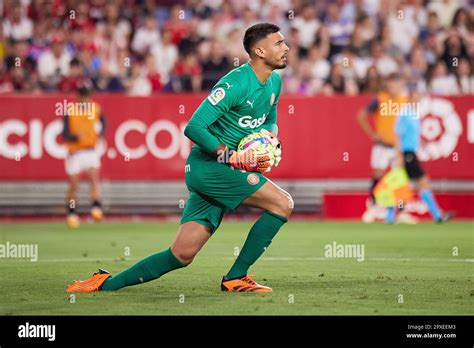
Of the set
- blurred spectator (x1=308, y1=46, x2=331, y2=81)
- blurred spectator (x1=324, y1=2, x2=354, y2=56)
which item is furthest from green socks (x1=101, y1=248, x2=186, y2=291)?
blurred spectator (x1=324, y1=2, x2=354, y2=56)

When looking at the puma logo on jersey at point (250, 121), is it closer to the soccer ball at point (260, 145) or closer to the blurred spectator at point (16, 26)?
the soccer ball at point (260, 145)

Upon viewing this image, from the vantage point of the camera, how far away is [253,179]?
1002 centimetres

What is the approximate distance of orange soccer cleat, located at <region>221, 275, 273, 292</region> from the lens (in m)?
10.4

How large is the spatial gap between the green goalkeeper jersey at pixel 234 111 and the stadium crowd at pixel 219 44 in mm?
10904

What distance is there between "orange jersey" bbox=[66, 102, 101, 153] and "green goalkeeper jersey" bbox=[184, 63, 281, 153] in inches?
401

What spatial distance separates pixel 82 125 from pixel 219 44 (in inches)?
140

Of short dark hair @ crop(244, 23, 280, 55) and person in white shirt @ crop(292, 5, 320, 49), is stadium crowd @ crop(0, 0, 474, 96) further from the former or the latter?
short dark hair @ crop(244, 23, 280, 55)
